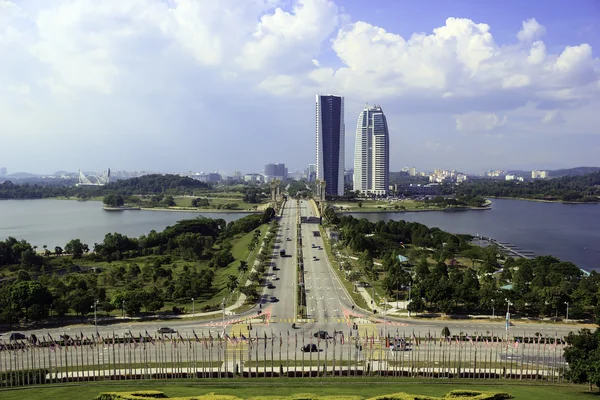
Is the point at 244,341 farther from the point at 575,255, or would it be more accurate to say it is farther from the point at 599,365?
the point at 575,255

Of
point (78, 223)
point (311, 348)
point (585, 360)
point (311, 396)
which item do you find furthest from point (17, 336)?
point (78, 223)

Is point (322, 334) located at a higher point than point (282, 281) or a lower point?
lower

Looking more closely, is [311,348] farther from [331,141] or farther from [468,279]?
[331,141]

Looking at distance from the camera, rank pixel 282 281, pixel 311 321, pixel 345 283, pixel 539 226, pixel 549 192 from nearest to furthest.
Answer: pixel 311 321, pixel 345 283, pixel 282 281, pixel 539 226, pixel 549 192

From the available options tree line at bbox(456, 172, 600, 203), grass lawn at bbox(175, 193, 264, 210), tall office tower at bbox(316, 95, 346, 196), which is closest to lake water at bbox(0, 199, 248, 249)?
grass lawn at bbox(175, 193, 264, 210)

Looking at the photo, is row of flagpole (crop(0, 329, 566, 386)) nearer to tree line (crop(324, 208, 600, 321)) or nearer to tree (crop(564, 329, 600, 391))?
tree (crop(564, 329, 600, 391))

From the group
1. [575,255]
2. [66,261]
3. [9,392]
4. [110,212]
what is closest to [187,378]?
[9,392]
